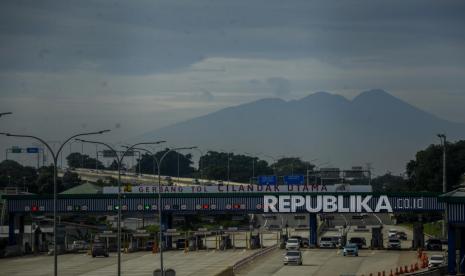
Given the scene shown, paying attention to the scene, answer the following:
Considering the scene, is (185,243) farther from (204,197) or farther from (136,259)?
(136,259)

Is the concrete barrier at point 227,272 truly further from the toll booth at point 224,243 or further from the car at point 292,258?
the toll booth at point 224,243

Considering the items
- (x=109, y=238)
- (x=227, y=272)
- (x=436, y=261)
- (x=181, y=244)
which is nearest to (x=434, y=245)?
(x=436, y=261)

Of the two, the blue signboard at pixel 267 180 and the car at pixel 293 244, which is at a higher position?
the blue signboard at pixel 267 180

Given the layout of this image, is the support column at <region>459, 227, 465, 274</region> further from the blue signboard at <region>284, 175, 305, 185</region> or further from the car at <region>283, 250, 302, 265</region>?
the blue signboard at <region>284, 175, 305, 185</region>

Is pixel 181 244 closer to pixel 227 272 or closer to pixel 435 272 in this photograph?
pixel 227 272

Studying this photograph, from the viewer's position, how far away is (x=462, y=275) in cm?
8369

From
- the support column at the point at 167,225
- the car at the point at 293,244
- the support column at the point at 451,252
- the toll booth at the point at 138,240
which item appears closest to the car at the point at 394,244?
the car at the point at 293,244

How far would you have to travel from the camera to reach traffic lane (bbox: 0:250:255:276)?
93625mm

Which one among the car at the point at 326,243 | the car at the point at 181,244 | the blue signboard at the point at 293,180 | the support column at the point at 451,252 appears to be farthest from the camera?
the blue signboard at the point at 293,180

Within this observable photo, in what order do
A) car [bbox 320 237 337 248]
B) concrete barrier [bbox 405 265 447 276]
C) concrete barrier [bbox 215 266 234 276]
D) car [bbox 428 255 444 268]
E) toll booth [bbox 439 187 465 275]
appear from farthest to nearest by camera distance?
1. car [bbox 320 237 337 248]
2. car [bbox 428 255 444 268]
3. toll booth [bbox 439 187 465 275]
4. concrete barrier [bbox 215 266 234 276]
5. concrete barrier [bbox 405 265 447 276]

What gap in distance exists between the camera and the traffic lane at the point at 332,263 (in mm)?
90750

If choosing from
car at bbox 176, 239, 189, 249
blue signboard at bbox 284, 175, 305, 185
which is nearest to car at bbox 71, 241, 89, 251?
car at bbox 176, 239, 189, 249

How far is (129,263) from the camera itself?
4094 inches

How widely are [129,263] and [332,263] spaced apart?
66.4 ft
